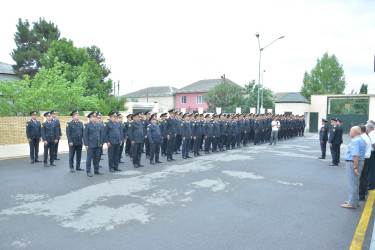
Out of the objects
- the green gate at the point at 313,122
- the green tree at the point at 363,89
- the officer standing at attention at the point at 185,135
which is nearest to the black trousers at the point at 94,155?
the officer standing at attention at the point at 185,135

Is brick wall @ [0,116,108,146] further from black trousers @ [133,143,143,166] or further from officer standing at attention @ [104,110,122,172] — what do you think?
black trousers @ [133,143,143,166]

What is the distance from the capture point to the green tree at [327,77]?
56.8 metres

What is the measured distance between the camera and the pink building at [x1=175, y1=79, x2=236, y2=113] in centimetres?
5138

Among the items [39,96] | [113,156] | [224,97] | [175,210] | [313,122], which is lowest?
[175,210]

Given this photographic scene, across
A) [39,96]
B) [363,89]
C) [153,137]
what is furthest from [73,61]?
[363,89]

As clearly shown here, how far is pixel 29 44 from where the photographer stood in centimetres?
3183

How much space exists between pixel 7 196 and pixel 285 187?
21.5ft

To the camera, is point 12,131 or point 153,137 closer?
point 153,137

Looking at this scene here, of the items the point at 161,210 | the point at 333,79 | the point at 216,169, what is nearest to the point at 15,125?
the point at 216,169

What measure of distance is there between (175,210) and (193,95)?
47448mm

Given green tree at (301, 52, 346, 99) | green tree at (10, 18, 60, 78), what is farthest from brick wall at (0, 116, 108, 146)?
green tree at (301, 52, 346, 99)

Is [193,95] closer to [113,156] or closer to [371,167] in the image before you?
[113,156]

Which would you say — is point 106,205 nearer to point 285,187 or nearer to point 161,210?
point 161,210

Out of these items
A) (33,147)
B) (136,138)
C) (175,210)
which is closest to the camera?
(175,210)
